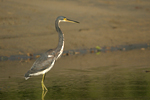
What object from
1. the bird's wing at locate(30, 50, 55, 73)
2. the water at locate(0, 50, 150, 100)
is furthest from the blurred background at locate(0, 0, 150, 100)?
the bird's wing at locate(30, 50, 55, 73)

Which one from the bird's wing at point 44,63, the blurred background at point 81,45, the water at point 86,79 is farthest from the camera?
the bird's wing at point 44,63

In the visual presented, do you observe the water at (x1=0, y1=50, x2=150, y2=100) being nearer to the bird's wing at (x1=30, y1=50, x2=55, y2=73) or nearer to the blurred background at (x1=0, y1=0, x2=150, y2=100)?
the blurred background at (x1=0, y1=0, x2=150, y2=100)

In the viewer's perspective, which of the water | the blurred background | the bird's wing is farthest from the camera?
the bird's wing

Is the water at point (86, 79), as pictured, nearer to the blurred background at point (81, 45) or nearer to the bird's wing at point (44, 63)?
the blurred background at point (81, 45)

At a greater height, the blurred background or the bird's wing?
the bird's wing

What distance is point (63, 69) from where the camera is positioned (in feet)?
35.5

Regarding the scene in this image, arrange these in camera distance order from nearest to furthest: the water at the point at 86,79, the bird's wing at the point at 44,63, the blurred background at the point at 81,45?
the water at the point at 86,79 → the blurred background at the point at 81,45 → the bird's wing at the point at 44,63

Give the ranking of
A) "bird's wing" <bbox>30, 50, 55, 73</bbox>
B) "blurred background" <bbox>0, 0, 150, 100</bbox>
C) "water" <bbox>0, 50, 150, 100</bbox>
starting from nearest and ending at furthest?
"water" <bbox>0, 50, 150, 100</bbox> → "blurred background" <bbox>0, 0, 150, 100</bbox> → "bird's wing" <bbox>30, 50, 55, 73</bbox>

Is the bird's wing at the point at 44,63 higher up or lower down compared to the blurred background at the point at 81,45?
higher up

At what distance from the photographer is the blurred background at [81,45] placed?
782 cm

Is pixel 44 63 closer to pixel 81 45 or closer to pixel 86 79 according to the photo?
pixel 86 79

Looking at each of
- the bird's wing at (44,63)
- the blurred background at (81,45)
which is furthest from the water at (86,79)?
the bird's wing at (44,63)

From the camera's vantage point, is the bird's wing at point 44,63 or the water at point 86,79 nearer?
the water at point 86,79

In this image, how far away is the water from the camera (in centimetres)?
731
